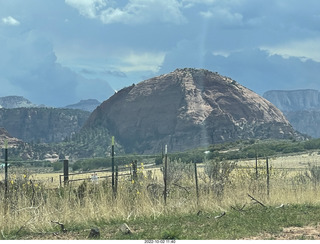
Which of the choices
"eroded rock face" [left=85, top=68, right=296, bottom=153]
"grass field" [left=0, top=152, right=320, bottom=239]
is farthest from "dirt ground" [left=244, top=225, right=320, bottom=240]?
"eroded rock face" [left=85, top=68, right=296, bottom=153]

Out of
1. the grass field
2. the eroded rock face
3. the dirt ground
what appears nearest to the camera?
the dirt ground

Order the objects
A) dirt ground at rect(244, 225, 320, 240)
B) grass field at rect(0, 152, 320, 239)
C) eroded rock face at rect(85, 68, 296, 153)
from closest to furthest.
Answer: dirt ground at rect(244, 225, 320, 240) < grass field at rect(0, 152, 320, 239) < eroded rock face at rect(85, 68, 296, 153)

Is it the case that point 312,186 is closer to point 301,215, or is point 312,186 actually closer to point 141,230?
point 301,215

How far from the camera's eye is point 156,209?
41.7 feet

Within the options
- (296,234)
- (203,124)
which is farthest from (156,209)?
(203,124)

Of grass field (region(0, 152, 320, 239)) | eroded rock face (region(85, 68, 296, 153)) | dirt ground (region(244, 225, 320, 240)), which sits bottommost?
dirt ground (region(244, 225, 320, 240))

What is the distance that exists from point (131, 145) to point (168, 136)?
1883cm

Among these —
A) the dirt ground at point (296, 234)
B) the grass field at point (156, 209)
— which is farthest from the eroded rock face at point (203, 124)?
the dirt ground at point (296, 234)

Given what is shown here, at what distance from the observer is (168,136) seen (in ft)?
615

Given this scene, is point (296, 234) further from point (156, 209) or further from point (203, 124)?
point (203, 124)

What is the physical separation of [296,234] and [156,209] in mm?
4281

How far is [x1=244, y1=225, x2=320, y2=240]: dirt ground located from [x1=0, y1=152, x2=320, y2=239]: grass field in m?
0.26

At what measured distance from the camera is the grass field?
10.3 m

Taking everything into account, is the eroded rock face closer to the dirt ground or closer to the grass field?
the grass field
